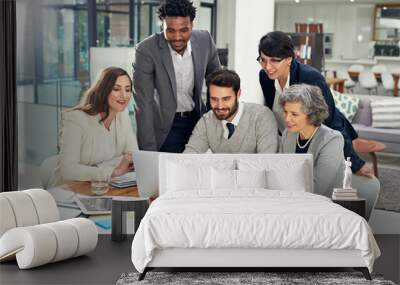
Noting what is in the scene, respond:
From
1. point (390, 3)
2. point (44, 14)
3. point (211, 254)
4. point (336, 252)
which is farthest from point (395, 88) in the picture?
point (44, 14)

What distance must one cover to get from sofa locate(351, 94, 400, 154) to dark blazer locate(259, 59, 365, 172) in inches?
5.9

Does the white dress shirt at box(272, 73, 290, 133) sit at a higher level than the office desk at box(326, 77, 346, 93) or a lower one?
lower

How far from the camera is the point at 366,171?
20.8 ft

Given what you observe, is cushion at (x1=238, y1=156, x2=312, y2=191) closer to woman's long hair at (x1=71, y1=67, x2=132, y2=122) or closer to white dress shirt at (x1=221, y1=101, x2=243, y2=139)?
white dress shirt at (x1=221, y1=101, x2=243, y2=139)

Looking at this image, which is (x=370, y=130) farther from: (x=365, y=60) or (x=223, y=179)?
(x=365, y=60)

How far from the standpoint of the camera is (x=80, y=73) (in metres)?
6.23

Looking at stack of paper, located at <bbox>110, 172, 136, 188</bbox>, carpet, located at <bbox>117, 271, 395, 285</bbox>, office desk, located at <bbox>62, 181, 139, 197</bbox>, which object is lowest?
carpet, located at <bbox>117, 271, 395, 285</bbox>

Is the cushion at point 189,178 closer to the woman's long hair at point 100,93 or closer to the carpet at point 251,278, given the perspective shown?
the carpet at point 251,278

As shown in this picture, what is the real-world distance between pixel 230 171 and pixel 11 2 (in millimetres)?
2386

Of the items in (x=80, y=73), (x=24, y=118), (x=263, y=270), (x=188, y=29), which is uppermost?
(x=188, y=29)

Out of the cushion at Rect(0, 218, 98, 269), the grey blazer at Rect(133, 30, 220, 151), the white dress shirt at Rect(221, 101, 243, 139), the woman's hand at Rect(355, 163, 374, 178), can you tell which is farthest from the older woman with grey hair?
the cushion at Rect(0, 218, 98, 269)

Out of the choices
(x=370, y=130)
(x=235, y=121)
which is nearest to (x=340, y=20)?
(x=370, y=130)

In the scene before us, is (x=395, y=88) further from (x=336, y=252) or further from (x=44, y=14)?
(x=44, y=14)

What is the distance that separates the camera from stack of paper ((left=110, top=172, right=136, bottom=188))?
6.34 meters
